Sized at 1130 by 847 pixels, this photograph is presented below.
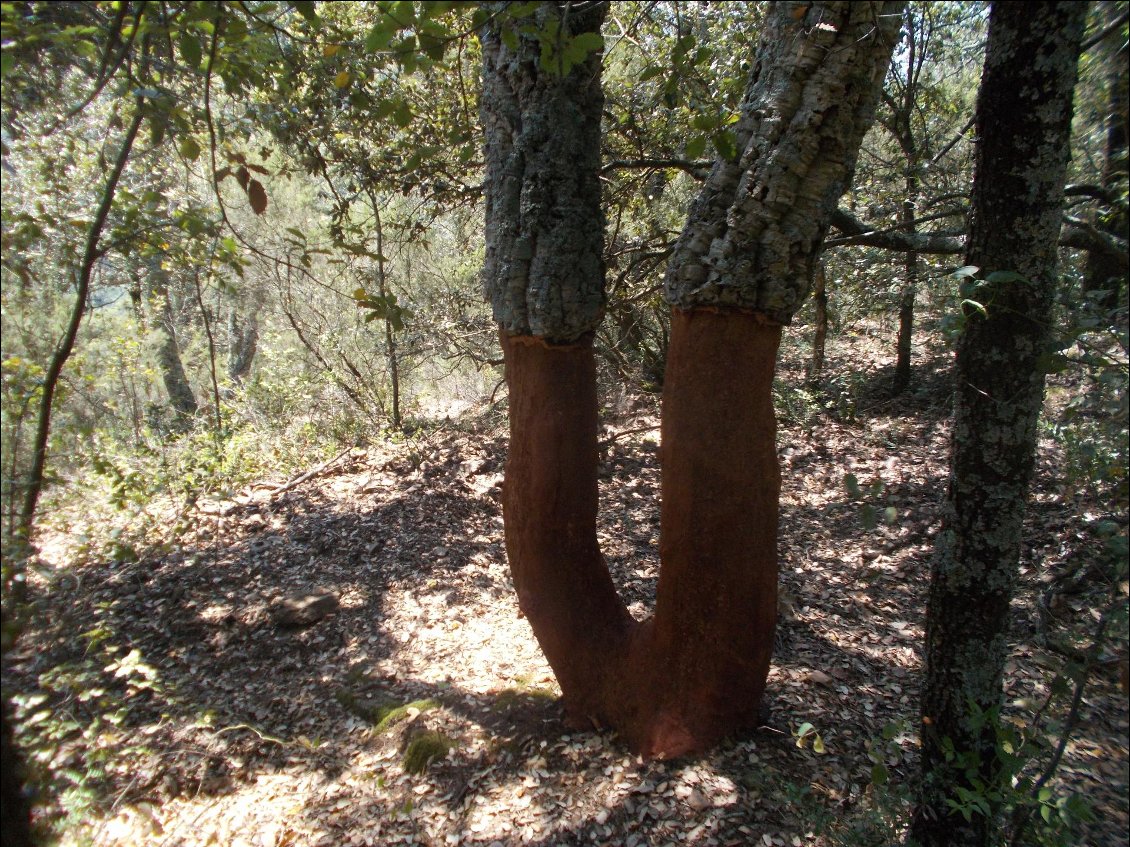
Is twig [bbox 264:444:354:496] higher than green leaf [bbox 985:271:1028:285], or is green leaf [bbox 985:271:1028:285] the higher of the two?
green leaf [bbox 985:271:1028:285]

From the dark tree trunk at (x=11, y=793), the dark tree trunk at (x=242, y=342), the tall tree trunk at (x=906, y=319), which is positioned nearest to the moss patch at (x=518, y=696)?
the dark tree trunk at (x=11, y=793)

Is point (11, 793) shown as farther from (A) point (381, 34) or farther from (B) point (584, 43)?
(B) point (584, 43)

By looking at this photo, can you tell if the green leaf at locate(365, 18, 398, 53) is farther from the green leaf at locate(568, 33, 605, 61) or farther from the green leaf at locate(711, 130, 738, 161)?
the green leaf at locate(711, 130, 738, 161)

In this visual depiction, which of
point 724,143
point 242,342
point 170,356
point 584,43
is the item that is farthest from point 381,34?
point 242,342

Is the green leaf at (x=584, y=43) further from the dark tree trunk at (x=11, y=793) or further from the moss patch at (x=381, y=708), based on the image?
the moss patch at (x=381, y=708)

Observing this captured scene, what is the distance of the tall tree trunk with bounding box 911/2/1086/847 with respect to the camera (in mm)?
1888

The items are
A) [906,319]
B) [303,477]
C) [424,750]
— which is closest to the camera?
[424,750]

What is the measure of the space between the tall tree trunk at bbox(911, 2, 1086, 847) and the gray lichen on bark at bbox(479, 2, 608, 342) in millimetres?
1437

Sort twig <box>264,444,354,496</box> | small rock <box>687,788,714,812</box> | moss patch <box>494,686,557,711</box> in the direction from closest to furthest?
1. small rock <box>687,788,714,812</box>
2. moss patch <box>494,686,557,711</box>
3. twig <box>264,444,354,496</box>

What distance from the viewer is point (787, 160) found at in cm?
222

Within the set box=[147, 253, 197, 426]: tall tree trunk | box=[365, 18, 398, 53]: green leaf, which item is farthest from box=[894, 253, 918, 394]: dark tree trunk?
box=[147, 253, 197, 426]: tall tree trunk

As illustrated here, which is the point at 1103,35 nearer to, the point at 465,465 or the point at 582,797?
the point at 582,797

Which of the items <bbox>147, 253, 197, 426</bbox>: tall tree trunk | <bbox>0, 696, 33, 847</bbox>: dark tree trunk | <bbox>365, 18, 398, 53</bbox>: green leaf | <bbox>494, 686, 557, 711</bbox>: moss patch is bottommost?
<bbox>494, 686, 557, 711</bbox>: moss patch

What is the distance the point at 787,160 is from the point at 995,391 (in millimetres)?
1026
